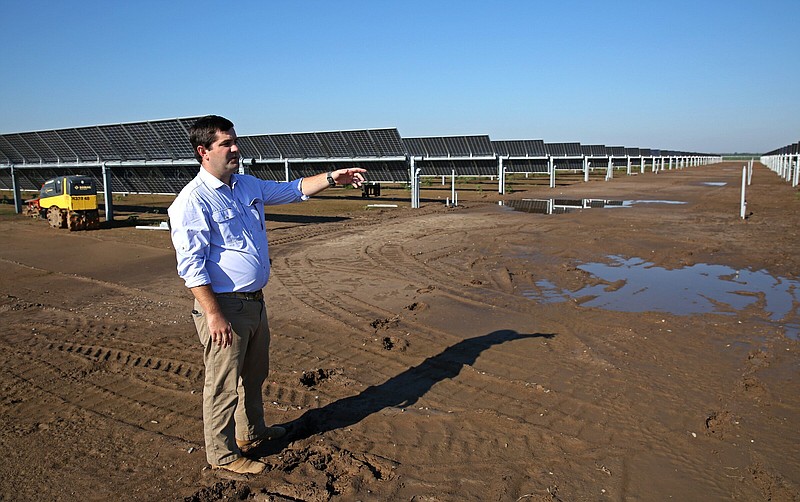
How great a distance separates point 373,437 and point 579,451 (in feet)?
4.92

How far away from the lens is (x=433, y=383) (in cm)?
499

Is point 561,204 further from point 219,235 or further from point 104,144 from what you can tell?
point 219,235

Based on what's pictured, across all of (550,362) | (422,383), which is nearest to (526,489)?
(422,383)

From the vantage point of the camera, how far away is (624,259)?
10742mm

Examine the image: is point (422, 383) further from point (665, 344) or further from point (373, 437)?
point (665, 344)

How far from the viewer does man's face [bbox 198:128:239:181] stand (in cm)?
341

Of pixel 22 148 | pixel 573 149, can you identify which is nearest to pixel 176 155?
pixel 22 148

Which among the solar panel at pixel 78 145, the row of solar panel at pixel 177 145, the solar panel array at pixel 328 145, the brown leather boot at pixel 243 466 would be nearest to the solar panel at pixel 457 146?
the row of solar panel at pixel 177 145

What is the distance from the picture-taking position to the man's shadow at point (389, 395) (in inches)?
164

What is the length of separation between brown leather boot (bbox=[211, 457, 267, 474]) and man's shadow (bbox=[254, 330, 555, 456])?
23 centimetres

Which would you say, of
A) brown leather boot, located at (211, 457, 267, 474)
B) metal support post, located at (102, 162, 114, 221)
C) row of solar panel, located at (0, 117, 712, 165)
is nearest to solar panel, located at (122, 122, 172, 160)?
row of solar panel, located at (0, 117, 712, 165)

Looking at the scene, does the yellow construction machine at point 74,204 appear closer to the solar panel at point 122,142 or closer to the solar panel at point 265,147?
the solar panel at point 122,142

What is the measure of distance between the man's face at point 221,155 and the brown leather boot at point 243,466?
6.20 ft

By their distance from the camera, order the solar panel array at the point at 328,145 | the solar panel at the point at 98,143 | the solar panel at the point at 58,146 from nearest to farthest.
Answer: the solar panel at the point at 98,143 < the solar panel at the point at 58,146 < the solar panel array at the point at 328,145
